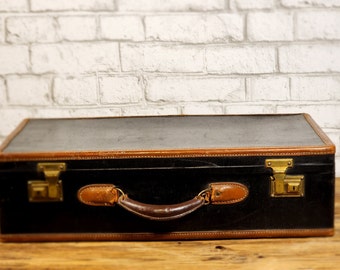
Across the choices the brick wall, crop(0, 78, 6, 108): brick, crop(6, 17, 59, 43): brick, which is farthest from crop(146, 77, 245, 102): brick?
crop(0, 78, 6, 108): brick

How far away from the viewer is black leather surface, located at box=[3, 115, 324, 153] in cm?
141

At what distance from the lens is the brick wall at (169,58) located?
1.75 metres

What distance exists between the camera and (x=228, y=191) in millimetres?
1368

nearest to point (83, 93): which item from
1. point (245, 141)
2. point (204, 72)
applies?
point (204, 72)

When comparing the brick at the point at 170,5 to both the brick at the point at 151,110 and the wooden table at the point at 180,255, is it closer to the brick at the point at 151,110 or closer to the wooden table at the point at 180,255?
the brick at the point at 151,110

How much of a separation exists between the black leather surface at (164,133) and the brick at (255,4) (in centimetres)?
33

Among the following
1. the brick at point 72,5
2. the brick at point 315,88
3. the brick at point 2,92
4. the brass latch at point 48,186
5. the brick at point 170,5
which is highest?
the brick at point 72,5

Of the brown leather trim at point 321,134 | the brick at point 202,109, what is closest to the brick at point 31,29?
the brick at point 202,109

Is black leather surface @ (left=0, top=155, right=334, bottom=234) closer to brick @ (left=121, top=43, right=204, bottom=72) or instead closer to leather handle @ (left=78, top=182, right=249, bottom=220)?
leather handle @ (left=78, top=182, right=249, bottom=220)

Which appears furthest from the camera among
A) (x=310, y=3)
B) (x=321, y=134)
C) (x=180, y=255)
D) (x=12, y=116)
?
(x=12, y=116)

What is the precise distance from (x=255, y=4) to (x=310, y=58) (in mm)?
229

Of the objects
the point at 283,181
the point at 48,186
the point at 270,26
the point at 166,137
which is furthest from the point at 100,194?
the point at 270,26

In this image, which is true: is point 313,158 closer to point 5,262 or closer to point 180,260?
point 180,260

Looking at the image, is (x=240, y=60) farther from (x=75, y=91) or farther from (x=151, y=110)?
(x=75, y=91)
